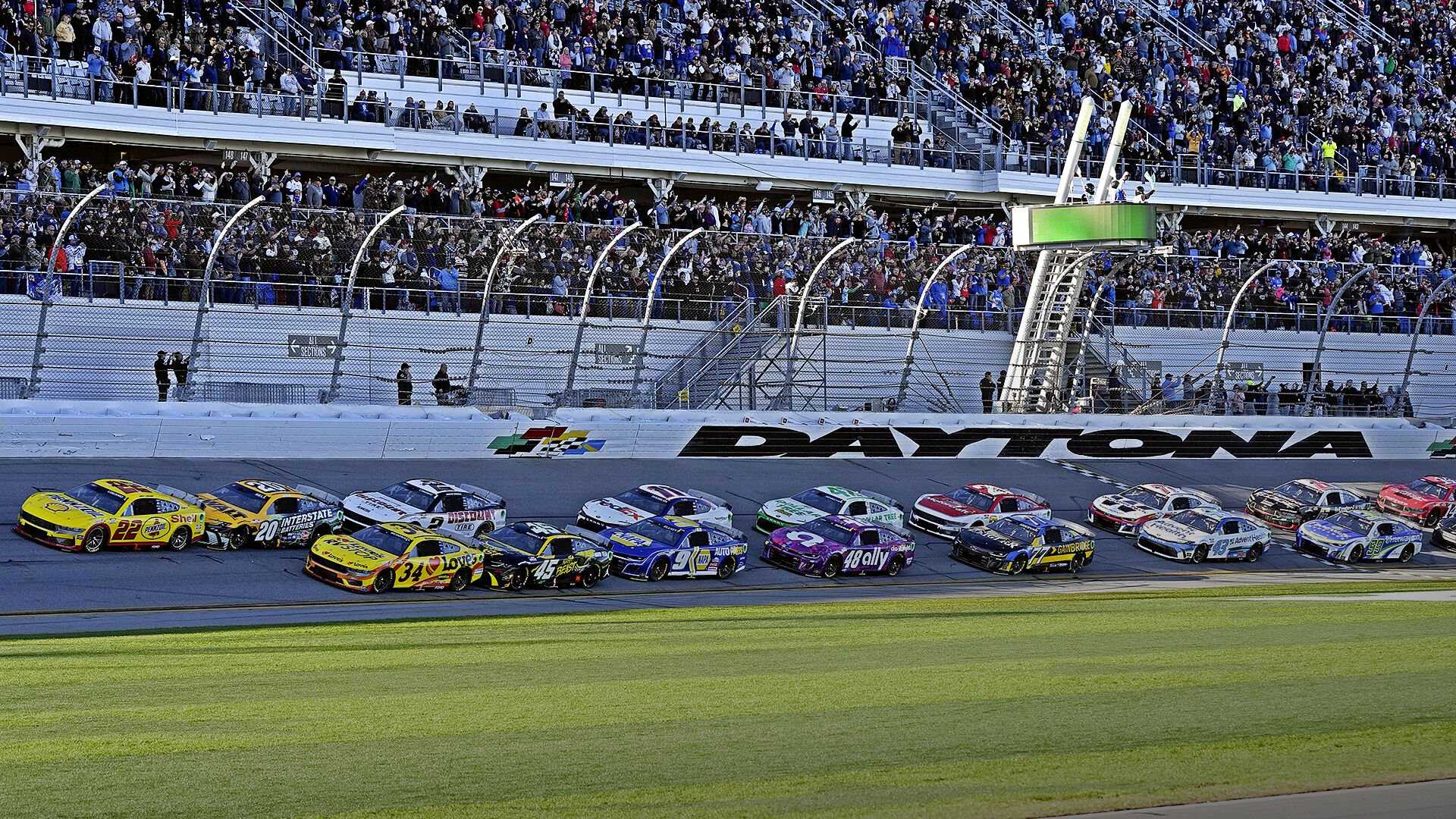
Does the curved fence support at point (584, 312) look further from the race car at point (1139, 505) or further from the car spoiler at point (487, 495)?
the race car at point (1139, 505)

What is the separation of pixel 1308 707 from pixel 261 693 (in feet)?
30.9

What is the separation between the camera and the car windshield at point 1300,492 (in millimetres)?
38625

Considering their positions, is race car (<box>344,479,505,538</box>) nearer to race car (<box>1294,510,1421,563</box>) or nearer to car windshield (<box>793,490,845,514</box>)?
car windshield (<box>793,490,845,514</box>)

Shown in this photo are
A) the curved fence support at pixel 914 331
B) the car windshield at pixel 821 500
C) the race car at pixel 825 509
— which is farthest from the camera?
the curved fence support at pixel 914 331

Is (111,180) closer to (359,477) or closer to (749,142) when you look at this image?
(359,477)

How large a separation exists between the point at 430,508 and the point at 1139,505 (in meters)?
14.6

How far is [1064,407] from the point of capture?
42.0 m

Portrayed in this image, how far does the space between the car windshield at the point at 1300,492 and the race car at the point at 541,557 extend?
17.1m

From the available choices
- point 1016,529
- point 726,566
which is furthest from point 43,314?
point 1016,529

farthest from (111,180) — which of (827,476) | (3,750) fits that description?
(3,750)

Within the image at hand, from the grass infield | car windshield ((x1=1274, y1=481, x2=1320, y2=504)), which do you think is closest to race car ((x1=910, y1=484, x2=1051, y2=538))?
car windshield ((x1=1274, y1=481, x2=1320, y2=504))

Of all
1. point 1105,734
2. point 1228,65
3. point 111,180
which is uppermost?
point 1228,65

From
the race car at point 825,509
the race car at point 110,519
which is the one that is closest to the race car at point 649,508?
the race car at point 825,509

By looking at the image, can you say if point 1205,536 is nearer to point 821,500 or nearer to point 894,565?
point 894,565
